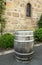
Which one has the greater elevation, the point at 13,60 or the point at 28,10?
the point at 28,10

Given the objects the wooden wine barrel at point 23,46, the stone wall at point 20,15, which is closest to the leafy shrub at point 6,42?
the wooden wine barrel at point 23,46

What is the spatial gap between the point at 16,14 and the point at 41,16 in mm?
1881

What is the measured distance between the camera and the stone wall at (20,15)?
32.0 feet

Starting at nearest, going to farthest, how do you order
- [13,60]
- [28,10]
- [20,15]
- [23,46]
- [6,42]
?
[23,46]
[13,60]
[6,42]
[20,15]
[28,10]

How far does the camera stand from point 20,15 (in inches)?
408

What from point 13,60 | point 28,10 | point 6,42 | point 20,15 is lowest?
point 13,60

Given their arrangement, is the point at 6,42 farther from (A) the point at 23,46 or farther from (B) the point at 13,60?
(A) the point at 23,46

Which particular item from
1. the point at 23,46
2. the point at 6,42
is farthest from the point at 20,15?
the point at 23,46

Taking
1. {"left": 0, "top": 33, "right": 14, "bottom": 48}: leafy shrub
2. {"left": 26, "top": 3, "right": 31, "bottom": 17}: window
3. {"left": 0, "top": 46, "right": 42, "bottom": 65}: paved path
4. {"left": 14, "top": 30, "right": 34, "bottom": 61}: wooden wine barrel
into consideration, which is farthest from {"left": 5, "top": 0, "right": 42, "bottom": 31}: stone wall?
{"left": 14, "top": 30, "right": 34, "bottom": 61}: wooden wine barrel

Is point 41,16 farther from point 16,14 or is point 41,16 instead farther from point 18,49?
point 18,49

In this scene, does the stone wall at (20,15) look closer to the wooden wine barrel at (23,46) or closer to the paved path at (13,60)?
the paved path at (13,60)

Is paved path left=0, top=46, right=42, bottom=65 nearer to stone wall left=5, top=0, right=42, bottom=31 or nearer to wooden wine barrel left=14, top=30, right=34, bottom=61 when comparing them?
wooden wine barrel left=14, top=30, right=34, bottom=61

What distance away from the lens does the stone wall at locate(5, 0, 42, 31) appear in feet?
32.0

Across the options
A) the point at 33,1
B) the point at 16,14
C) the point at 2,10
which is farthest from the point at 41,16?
the point at 2,10
